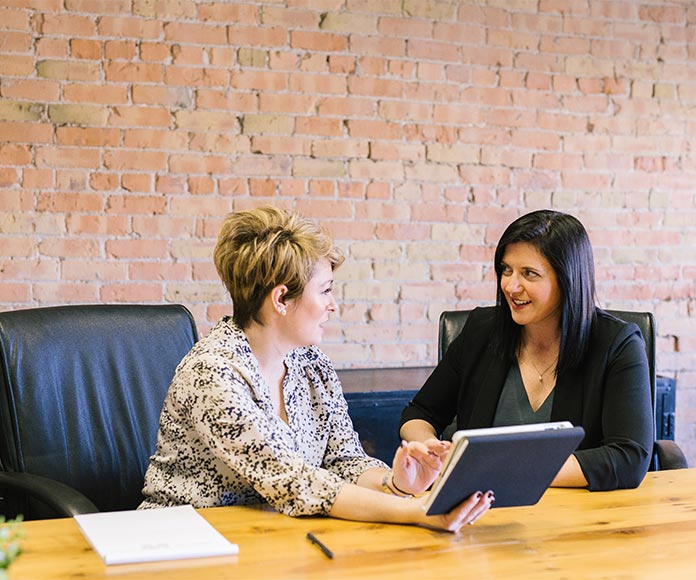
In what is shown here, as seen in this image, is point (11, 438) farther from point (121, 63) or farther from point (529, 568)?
point (121, 63)

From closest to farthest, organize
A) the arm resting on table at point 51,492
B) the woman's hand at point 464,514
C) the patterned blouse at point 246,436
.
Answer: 1. the woman's hand at point 464,514
2. the patterned blouse at point 246,436
3. the arm resting on table at point 51,492

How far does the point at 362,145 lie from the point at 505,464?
6.79 feet

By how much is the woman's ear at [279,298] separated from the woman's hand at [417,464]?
A: 37cm

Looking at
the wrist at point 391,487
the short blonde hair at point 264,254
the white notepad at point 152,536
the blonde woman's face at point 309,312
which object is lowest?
the wrist at point 391,487

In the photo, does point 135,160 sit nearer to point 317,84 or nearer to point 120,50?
point 120,50

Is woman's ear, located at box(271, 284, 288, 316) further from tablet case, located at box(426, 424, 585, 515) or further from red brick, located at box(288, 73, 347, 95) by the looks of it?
red brick, located at box(288, 73, 347, 95)

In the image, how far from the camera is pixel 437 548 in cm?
166

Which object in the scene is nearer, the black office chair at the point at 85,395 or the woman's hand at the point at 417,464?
the woman's hand at the point at 417,464

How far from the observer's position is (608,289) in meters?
3.88

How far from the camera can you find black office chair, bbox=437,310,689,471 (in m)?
2.45

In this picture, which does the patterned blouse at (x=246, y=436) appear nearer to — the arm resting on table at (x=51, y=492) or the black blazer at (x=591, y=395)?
the arm resting on table at (x=51, y=492)

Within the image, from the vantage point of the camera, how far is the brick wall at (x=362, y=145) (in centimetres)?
321

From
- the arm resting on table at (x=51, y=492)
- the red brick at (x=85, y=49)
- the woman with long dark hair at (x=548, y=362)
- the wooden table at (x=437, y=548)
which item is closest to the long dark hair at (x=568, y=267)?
the woman with long dark hair at (x=548, y=362)

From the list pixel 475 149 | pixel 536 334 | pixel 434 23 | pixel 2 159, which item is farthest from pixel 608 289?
pixel 2 159
